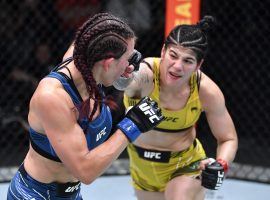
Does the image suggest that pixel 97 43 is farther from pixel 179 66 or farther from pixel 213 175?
pixel 213 175

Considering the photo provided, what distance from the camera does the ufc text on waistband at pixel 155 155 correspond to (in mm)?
2275

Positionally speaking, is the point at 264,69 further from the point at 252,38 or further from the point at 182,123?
the point at 182,123

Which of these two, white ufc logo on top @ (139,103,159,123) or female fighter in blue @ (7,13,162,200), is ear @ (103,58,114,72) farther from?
white ufc logo on top @ (139,103,159,123)

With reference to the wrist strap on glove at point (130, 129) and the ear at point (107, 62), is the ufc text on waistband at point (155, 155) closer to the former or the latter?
the wrist strap on glove at point (130, 129)

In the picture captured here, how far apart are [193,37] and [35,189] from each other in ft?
2.58

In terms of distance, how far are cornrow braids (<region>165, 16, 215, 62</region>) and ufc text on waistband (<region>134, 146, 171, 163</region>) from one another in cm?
41

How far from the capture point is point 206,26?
2.12m

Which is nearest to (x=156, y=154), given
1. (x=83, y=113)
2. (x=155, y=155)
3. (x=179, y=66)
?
(x=155, y=155)

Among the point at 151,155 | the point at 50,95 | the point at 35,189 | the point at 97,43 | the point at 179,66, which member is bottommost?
the point at 151,155

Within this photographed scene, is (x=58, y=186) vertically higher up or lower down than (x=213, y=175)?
higher up

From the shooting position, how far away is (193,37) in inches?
81.2

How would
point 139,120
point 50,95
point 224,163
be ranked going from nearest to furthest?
point 50,95 → point 139,120 → point 224,163

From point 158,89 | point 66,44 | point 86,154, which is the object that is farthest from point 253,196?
point 86,154

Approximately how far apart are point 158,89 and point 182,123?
0.52ft
